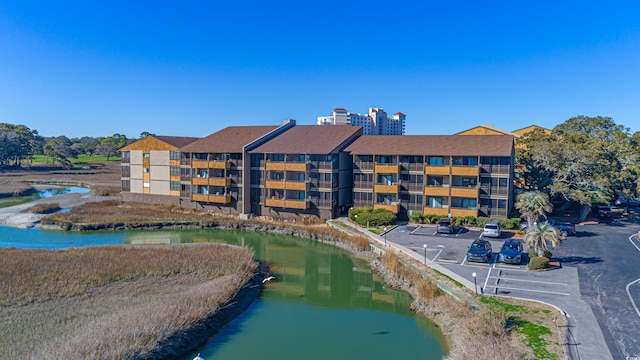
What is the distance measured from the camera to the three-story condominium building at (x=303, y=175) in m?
45.2

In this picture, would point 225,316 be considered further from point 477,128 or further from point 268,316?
point 477,128

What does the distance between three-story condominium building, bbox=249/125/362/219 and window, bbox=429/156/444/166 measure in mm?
9438

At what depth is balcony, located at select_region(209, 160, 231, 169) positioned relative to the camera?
164 ft

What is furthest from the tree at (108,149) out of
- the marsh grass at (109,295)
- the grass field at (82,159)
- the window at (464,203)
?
the window at (464,203)

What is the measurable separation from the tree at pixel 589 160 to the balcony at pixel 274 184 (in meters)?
26.3

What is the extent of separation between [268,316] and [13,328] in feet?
36.1

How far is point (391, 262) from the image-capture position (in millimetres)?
28469

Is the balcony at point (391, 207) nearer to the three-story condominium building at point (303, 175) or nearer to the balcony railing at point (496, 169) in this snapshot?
the three-story condominium building at point (303, 175)

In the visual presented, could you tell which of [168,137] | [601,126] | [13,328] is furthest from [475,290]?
[168,137]

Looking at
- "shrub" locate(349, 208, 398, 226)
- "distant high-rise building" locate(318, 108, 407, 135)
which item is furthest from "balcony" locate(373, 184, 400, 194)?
"distant high-rise building" locate(318, 108, 407, 135)

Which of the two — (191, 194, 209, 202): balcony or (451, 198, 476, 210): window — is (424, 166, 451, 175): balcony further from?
(191, 194, 209, 202): balcony

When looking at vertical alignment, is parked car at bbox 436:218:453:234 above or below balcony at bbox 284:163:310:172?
below

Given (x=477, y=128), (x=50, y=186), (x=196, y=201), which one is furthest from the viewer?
(x=50, y=186)

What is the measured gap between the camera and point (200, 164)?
51938 millimetres
